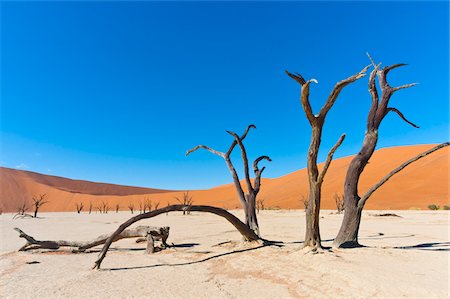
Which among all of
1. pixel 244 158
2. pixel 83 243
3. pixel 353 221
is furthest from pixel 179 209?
pixel 353 221

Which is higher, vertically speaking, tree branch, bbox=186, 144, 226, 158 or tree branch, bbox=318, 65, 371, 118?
tree branch, bbox=318, 65, 371, 118

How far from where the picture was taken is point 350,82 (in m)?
6.20

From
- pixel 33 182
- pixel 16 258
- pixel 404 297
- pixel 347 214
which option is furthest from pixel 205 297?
pixel 33 182

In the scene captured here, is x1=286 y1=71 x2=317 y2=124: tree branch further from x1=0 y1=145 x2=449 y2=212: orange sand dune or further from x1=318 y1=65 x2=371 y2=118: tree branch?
x1=0 y1=145 x2=449 y2=212: orange sand dune

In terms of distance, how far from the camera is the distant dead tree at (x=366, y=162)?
709 centimetres

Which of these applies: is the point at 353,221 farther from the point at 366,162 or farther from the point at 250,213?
A: the point at 250,213

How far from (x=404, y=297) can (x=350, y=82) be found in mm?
3939

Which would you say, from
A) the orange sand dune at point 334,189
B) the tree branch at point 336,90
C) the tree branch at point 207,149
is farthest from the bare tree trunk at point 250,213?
the orange sand dune at point 334,189

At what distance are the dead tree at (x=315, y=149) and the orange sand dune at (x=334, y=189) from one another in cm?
3276

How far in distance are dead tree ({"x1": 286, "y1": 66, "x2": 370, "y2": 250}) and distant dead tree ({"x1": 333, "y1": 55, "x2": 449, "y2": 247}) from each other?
1.03 m

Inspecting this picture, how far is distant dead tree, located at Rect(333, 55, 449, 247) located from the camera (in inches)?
279

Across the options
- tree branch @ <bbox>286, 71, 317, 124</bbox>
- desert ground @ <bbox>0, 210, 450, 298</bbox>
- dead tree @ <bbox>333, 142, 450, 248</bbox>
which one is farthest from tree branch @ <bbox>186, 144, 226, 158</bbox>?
dead tree @ <bbox>333, 142, 450, 248</bbox>

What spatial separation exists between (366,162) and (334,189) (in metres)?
44.6

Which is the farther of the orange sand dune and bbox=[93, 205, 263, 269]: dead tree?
the orange sand dune
